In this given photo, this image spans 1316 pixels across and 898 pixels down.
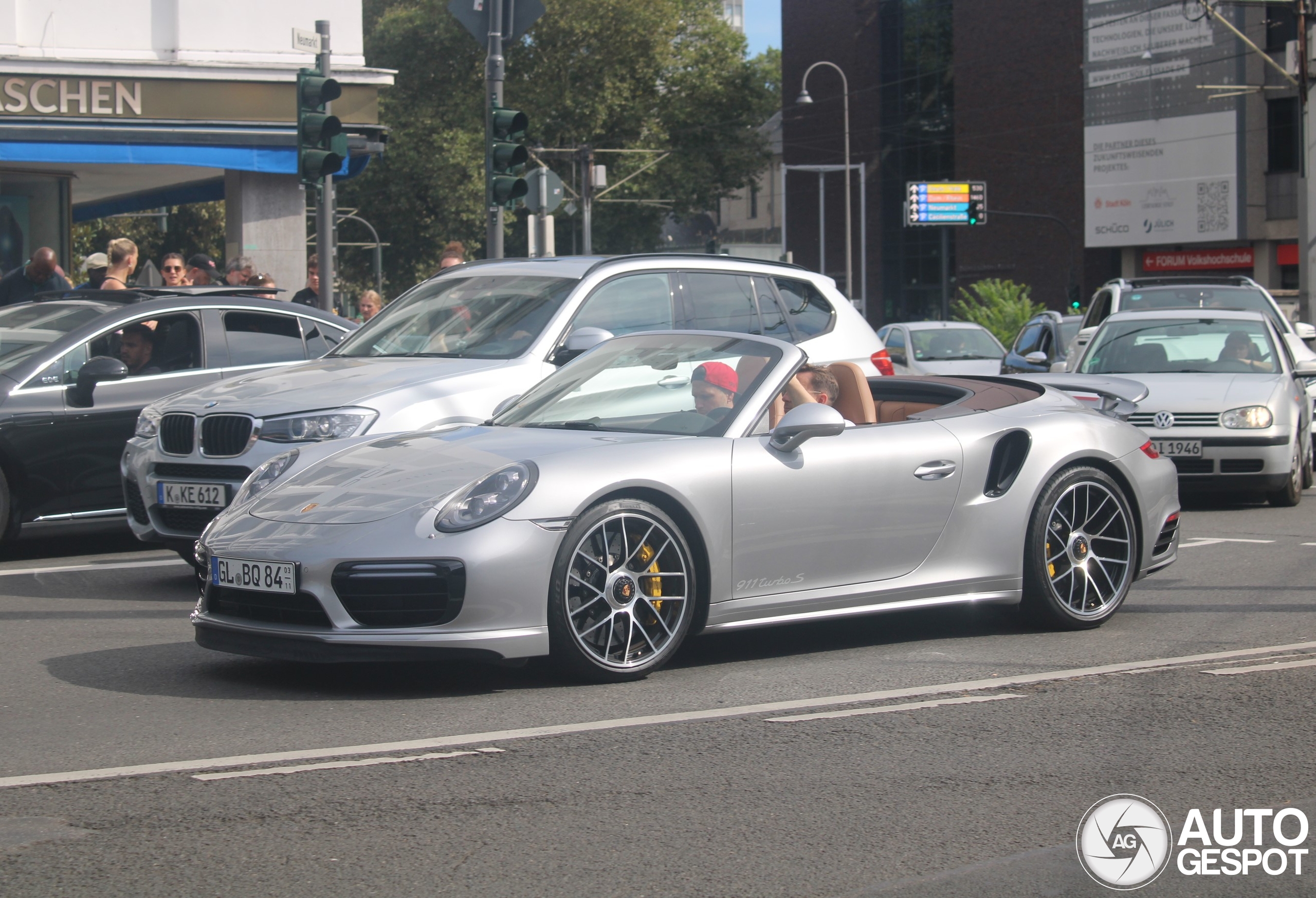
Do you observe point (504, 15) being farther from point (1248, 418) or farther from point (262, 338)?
point (1248, 418)

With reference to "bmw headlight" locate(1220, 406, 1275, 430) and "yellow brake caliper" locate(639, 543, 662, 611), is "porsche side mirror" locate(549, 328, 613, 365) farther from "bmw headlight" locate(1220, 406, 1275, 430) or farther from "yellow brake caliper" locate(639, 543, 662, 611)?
"bmw headlight" locate(1220, 406, 1275, 430)

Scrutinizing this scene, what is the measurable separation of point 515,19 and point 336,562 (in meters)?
10.4

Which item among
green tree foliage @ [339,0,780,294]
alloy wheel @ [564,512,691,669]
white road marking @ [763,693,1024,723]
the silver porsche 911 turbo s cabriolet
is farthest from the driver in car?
green tree foliage @ [339,0,780,294]

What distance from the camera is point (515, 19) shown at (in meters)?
14.9

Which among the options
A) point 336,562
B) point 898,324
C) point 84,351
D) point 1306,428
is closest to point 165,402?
point 84,351

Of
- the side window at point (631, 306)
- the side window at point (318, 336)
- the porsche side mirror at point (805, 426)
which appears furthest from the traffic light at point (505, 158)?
the porsche side mirror at point (805, 426)

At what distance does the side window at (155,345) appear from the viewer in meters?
9.91

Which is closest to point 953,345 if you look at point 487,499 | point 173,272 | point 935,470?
point 173,272

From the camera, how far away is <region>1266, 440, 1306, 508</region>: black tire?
41.7 feet

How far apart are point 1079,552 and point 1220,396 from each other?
622 centimetres

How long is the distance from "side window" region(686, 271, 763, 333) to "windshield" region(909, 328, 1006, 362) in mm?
17561

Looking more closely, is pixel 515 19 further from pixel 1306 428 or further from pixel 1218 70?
pixel 1218 70

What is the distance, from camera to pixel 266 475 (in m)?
6.65

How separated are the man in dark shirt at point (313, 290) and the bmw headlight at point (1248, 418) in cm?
768
